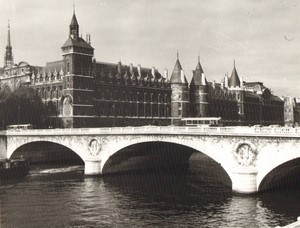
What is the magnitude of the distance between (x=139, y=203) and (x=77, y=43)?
5250 centimetres

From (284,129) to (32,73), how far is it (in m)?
71.4

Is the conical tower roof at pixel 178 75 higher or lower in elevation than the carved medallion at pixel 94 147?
higher

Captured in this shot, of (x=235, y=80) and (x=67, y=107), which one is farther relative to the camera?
(x=235, y=80)

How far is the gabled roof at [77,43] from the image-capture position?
269 ft

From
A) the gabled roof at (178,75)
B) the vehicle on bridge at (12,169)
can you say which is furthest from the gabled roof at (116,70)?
the vehicle on bridge at (12,169)

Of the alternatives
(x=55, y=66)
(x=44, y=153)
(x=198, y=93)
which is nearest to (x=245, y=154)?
(x=44, y=153)

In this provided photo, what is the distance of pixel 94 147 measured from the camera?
5238cm

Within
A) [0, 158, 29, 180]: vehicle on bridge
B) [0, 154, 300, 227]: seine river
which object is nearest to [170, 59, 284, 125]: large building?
[0, 158, 29, 180]: vehicle on bridge

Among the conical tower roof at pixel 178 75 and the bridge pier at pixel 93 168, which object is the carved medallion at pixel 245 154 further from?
the conical tower roof at pixel 178 75

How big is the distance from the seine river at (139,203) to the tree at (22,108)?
108 feet

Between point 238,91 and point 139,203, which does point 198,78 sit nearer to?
point 238,91

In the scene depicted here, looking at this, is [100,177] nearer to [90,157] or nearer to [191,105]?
[90,157]

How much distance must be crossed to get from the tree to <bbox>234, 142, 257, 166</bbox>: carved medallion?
51358 millimetres

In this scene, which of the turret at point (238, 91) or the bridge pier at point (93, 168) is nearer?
the bridge pier at point (93, 168)
